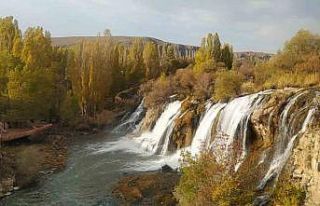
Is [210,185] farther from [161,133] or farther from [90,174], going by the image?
[161,133]

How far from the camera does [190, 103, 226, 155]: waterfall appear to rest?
3164 centimetres

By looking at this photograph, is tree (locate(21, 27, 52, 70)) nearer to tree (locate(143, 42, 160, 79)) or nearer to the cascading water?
tree (locate(143, 42, 160, 79))

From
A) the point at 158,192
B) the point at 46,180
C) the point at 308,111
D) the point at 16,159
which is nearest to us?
the point at 308,111

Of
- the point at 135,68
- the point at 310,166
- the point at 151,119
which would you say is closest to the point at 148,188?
the point at 310,166

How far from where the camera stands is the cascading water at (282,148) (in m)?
20.1

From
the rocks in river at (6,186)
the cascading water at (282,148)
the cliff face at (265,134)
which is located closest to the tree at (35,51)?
the cliff face at (265,134)

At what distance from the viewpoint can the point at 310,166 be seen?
1639 cm

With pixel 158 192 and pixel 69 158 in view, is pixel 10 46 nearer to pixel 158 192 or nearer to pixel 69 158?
pixel 69 158

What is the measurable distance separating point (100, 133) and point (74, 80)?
7851 millimetres

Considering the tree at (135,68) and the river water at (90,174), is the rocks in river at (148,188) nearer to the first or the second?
the river water at (90,174)

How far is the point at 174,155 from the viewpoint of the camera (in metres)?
33.5

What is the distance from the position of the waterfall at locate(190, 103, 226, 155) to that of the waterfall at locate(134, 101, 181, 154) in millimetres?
3116

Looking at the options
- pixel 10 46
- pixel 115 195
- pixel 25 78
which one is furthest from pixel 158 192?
pixel 10 46

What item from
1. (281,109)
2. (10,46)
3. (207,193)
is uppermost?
(10,46)
